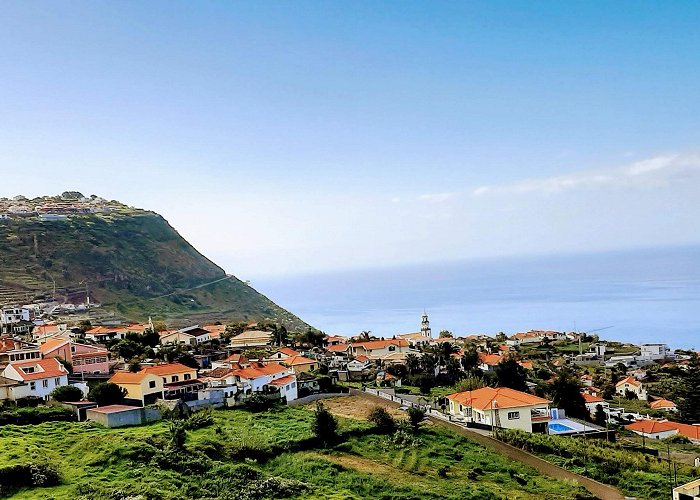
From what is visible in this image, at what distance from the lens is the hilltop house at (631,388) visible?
48.7 metres

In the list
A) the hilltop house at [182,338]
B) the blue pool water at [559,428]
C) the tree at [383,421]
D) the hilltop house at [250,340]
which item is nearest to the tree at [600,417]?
the blue pool water at [559,428]

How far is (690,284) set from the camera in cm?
18262

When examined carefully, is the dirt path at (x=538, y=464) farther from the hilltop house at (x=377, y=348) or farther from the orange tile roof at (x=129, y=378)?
the hilltop house at (x=377, y=348)

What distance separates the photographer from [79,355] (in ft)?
113

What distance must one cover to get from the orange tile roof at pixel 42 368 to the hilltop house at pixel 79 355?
11.0ft

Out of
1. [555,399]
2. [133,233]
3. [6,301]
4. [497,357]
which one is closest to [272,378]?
[555,399]

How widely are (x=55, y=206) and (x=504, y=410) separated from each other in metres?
96.1

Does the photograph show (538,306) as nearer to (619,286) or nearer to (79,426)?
(619,286)

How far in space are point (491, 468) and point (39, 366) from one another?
803 inches

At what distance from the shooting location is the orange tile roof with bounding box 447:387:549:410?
30.0m

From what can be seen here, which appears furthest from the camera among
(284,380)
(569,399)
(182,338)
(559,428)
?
(182,338)

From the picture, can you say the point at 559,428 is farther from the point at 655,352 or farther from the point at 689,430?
the point at 655,352

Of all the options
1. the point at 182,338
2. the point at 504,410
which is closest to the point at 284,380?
the point at 504,410

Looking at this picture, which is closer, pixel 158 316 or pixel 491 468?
pixel 491 468
